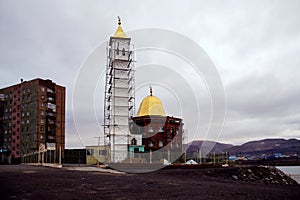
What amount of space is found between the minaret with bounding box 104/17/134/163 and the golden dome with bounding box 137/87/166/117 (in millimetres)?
9305

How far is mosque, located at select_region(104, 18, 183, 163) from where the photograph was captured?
45281mm

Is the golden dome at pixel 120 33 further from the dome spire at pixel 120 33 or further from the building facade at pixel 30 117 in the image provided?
the building facade at pixel 30 117

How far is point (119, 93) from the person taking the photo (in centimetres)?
4847

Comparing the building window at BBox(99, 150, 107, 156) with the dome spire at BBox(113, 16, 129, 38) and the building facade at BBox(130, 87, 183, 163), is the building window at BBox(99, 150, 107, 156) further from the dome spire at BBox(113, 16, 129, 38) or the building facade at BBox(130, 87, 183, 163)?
the dome spire at BBox(113, 16, 129, 38)

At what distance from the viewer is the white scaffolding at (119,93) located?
154 ft

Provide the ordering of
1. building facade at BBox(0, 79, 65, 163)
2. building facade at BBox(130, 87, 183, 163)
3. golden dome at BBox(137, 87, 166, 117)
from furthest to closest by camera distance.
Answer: building facade at BBox(0, 79, 65, 163) → golden dome at BBox(137, 87, 166, 117) → building facade at BBox(130, 87, 183, 163)

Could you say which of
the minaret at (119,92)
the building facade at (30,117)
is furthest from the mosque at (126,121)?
the building facade at (30,117)

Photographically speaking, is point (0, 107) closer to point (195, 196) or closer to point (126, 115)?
point (126, 115)

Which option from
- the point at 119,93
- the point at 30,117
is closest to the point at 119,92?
the point at 119,93

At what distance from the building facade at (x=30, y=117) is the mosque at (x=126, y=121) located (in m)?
Result: 31.3

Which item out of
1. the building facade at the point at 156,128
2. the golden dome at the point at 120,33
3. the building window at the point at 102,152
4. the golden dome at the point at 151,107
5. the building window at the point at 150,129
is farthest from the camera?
the golden dome at the point at 151,107

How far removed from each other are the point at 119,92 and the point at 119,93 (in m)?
0.15

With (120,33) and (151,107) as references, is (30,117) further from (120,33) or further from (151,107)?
(120,33)

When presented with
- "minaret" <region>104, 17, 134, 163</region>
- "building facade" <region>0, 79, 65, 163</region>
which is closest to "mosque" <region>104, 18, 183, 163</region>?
"minaret" <region>104, 17, 134, 163</region>
